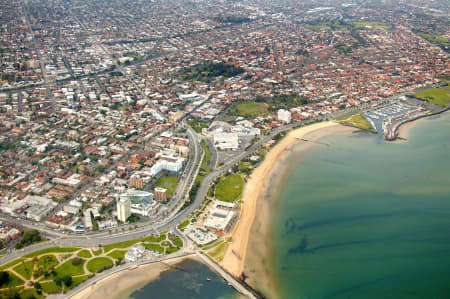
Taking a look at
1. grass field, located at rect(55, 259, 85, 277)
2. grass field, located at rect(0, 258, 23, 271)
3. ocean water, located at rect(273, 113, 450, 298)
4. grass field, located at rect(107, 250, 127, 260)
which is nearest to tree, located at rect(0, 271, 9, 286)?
grass field, located at rect(0, 258, 23, 271)

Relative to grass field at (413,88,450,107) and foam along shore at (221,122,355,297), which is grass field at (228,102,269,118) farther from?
grass field at (413,88,450,107)

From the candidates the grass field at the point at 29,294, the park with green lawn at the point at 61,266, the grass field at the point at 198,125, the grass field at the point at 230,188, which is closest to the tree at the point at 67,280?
the park with green lawn at the point at 61,266

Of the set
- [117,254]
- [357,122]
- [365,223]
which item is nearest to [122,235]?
[117,254]

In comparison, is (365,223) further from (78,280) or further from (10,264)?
(10,264)

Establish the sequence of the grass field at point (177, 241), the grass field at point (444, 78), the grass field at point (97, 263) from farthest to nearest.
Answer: the grass field at point (444, 78), the grass field at point (177, 241), the grass field at point (97, 263)

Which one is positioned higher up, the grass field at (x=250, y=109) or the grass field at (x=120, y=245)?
the grass field at (x=250, y=109)

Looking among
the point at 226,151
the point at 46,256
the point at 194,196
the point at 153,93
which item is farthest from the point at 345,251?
the point at 153,93

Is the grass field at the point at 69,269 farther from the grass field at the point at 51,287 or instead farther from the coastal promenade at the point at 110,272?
the coastal promenade at the point at 110,272
